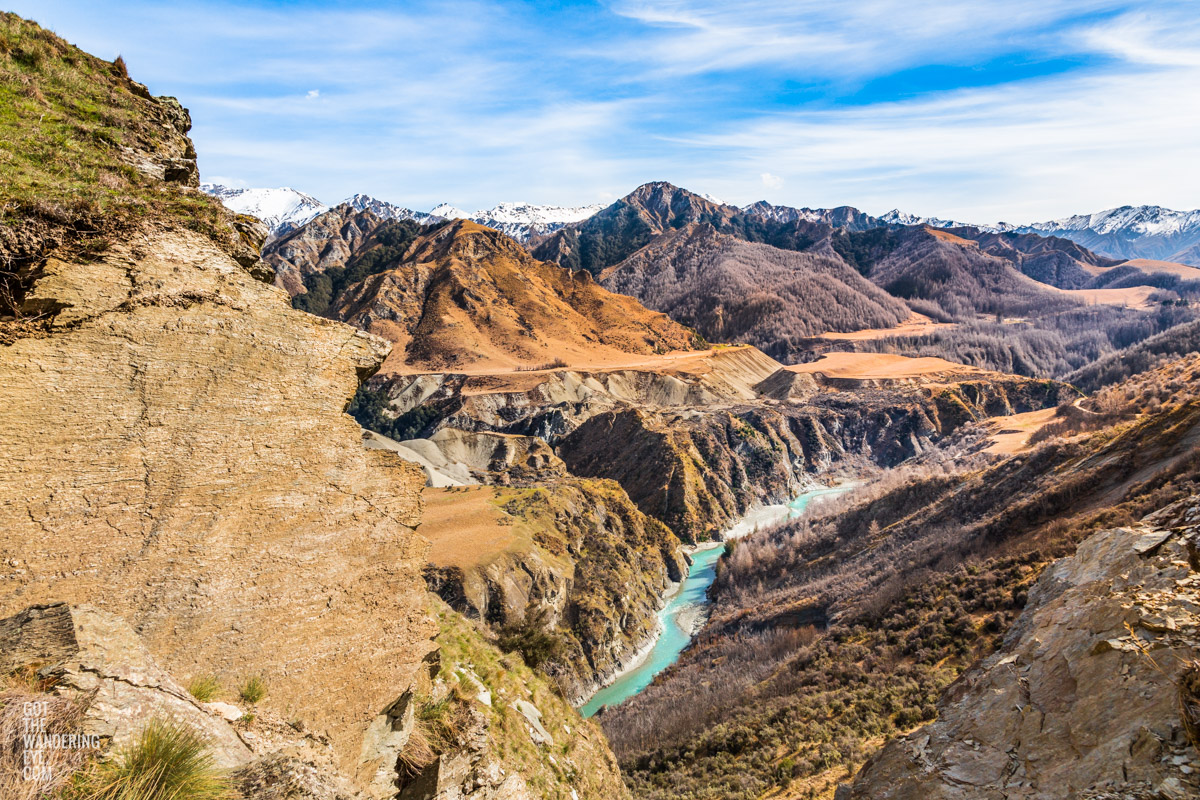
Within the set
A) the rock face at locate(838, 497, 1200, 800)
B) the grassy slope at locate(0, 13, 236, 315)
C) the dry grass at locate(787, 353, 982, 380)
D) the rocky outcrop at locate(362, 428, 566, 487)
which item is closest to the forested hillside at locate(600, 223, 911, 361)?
the dry grass at locate(787, 353, 982, 380)

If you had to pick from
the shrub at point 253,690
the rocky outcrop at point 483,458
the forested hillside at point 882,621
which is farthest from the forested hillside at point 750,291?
the shrub at point 253,690

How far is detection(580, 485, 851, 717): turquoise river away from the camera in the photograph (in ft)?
93.2

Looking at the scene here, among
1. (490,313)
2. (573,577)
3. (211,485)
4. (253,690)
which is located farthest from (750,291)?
(253,690)

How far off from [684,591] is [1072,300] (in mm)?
185060

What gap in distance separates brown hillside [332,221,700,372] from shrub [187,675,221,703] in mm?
73984

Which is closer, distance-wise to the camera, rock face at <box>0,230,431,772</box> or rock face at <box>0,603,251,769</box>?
rock face at <box>0,603,251,769</box>

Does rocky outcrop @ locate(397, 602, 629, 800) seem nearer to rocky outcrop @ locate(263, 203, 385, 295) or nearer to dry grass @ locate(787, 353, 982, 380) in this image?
dry grass @ locate(787, 353, 982, 380)

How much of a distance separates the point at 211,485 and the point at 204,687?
2013 millimetres

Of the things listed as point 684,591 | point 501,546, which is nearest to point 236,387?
point 501,546

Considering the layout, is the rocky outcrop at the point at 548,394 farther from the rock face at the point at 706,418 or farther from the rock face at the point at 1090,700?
the rock face at the point at 1090,700

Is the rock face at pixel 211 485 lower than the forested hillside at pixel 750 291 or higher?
lower

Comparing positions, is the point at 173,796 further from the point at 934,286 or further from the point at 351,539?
the point at 934,286

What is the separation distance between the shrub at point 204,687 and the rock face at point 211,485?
13cm

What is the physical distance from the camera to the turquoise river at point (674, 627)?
2842cm
